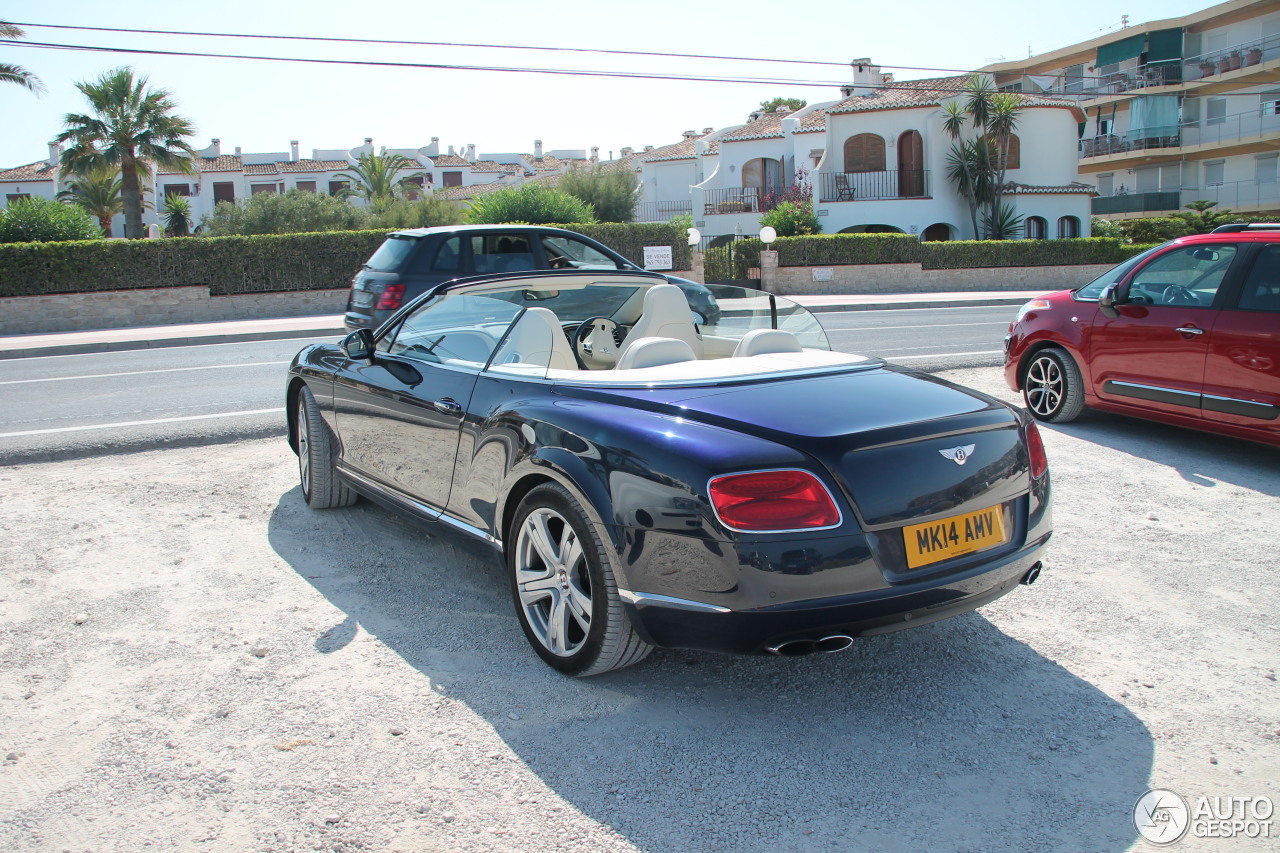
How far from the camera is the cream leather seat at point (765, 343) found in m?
4.07

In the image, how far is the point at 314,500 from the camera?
5.57 meters

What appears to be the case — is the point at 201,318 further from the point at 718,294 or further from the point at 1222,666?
the point at 1222,666

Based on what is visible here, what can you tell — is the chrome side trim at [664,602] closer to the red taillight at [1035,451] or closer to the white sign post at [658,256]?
the red taillight at [1035,451]

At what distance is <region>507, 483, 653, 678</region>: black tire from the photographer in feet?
10.4

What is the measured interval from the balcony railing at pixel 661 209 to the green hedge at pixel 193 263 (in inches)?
1075

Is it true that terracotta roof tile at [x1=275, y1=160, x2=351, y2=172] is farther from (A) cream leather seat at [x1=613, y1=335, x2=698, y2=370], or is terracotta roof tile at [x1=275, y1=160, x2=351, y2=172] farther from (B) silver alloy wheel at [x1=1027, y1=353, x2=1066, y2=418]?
(A) cream leather seat at [x1=613, y1=335, x2=698, y2=370]

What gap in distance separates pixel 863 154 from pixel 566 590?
38.5 m

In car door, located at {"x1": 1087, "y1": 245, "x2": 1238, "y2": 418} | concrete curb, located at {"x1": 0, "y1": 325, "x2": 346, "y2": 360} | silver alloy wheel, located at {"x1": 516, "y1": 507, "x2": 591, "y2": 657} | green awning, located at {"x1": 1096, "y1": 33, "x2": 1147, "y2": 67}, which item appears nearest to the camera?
silver alloy wheel, located at {"x1": 516, "y1": 507, "x2": 591, "y2": 657}

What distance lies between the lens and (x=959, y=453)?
3.16m

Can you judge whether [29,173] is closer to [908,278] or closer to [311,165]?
[311,165]

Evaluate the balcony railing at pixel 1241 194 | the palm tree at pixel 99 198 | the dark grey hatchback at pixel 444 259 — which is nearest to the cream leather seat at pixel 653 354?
the dark grey hatchback at pixel 444 259

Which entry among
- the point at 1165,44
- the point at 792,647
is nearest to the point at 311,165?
the point at 1165,44

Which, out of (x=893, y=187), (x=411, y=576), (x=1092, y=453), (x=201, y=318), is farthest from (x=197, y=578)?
(x=893, y=187)
